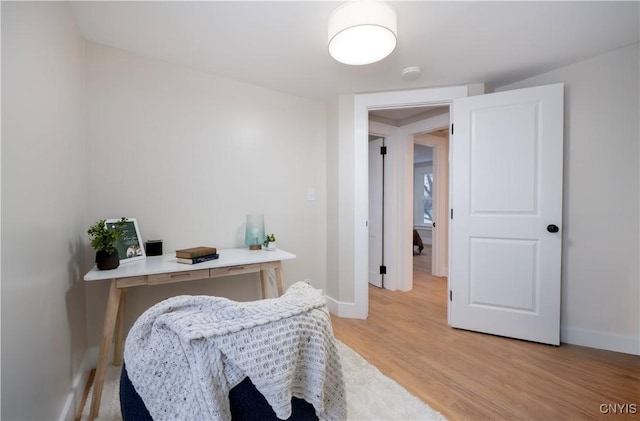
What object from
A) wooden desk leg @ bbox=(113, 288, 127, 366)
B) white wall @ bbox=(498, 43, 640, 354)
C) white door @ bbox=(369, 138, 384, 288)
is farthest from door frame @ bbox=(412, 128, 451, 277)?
wooden desk leg @ bbox=(113, 288, 127, 366)

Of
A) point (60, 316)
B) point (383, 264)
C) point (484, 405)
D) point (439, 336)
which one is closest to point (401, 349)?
point (439, 336)

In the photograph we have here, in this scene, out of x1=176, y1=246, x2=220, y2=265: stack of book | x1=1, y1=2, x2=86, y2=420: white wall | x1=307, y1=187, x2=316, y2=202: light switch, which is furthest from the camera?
x1=307, y1=187, x2=316, y2=202: light switch

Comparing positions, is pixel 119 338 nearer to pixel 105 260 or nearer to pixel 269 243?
pixel 105 260

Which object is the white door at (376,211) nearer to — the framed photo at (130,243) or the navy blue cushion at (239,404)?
the framed photo at (130,243)

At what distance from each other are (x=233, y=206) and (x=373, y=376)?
1645mm

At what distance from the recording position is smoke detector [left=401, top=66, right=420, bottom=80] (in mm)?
2070

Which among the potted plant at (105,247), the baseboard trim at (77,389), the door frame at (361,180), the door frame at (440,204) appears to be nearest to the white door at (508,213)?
the door frame at (361,180)

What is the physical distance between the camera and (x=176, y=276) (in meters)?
1.58

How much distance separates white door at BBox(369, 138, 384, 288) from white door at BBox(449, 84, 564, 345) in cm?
124

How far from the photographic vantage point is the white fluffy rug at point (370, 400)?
4.47 ft

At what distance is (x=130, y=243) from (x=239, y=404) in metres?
1.47

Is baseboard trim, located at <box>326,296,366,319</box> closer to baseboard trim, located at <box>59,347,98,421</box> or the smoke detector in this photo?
baseboard trim, located at <box>59,347,98,421</box>

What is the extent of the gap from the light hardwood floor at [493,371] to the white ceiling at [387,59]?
7.16 ft

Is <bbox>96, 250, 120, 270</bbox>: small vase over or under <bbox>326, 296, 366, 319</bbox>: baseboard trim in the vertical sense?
over
